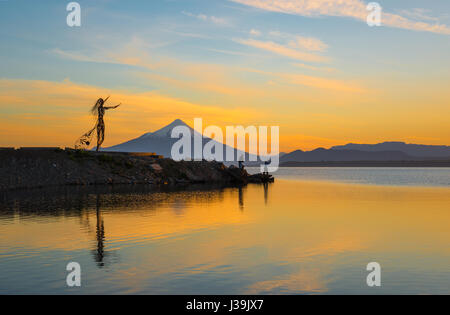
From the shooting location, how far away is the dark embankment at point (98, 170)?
61781 millimetres

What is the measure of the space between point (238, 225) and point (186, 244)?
261 inches

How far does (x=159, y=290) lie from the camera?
40.7 feet

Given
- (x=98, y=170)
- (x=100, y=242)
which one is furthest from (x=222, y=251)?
(x=98, y=170)

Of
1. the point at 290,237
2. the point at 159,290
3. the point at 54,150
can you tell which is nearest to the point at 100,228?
the point at 290,237

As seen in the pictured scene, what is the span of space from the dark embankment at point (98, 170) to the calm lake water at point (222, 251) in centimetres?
3272

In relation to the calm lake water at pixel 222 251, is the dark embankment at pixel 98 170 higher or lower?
higher

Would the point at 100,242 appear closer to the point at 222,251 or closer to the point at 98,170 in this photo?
the point at 222,251

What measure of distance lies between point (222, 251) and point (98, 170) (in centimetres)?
5726

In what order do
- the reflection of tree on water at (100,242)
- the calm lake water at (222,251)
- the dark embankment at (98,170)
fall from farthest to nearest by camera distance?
the dark embankment at (98,170), the reflection of tree on water at (100,242), the calm lake water at (222,251)

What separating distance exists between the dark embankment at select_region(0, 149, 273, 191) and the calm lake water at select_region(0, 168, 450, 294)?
32724 mm

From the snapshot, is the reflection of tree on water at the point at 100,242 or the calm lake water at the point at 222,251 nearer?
the calm lake water at the point at 222,251

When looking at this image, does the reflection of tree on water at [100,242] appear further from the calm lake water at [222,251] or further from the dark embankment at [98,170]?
the dark embankment at [98,170]

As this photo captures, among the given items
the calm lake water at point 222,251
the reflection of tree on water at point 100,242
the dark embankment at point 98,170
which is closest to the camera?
the calm lake water at point 222,251

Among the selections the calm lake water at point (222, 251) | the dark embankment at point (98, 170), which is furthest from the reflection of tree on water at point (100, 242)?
the dark embankment at point (98, 170)
